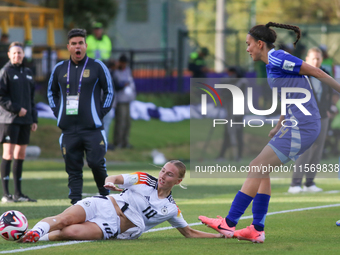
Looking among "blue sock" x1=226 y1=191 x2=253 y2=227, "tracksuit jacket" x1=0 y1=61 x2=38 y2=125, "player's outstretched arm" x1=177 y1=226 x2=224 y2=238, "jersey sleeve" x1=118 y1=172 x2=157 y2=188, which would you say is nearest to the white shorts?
"jersey sleeve" x1=118 y1=172 x2=157 y2=188

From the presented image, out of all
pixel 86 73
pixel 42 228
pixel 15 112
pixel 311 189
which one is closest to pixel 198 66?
pixel 311 189

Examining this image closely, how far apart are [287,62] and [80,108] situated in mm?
3190

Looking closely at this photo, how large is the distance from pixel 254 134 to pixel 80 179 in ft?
29.1

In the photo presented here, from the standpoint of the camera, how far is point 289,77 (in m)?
6.10

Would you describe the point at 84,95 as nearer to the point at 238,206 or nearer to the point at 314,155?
the point at 238,206

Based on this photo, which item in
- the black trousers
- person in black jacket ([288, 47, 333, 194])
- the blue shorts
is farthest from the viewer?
person in black jacket ([288, 47, 333, 194])

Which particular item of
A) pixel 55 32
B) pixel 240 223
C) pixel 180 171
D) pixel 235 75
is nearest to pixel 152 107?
pixel 235 75

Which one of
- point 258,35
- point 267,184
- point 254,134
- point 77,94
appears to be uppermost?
point 258,35

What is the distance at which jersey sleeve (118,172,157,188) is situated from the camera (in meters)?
6.23

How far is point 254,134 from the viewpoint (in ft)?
54.0

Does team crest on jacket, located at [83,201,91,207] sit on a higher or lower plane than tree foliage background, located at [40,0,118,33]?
lower

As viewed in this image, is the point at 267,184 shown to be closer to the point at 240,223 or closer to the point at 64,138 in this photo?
the point at 240,223

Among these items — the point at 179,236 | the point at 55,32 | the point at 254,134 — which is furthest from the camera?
the point at 55,32

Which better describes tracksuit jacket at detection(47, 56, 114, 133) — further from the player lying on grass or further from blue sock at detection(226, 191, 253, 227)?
blue sock at detection(226, 191, 253, 227)
